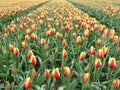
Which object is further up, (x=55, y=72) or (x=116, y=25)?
(x=55, y=72)

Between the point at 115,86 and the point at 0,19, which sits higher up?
the point at 115,86

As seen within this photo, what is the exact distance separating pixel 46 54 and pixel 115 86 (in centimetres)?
182

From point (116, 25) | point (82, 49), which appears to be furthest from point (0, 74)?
point (116, 25)

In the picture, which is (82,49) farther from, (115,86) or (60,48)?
(115,86)

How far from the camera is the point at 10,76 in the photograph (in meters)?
4.60

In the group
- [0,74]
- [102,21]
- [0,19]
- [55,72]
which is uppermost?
[55,72]

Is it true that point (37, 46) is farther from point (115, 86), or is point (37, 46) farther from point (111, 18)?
point (111, 18)

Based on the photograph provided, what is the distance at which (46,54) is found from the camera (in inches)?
194

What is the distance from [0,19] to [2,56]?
6002mm

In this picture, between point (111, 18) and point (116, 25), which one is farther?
point (111, 18)

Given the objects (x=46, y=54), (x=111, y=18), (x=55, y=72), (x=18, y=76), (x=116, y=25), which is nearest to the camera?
(x=55, y=72)

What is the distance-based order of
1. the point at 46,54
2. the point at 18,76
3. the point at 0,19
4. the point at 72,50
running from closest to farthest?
1. the point at 18,76
2. the point at 46,54
3. the point at 72,50
4. the point at 0,19

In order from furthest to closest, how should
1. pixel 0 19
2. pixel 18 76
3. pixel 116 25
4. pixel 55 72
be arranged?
1. pixel 116 25
2. pixel 0 19
3. pixel 18 76
4. pixel 55 72

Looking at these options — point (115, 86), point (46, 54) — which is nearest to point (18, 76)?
point (46, 54)
